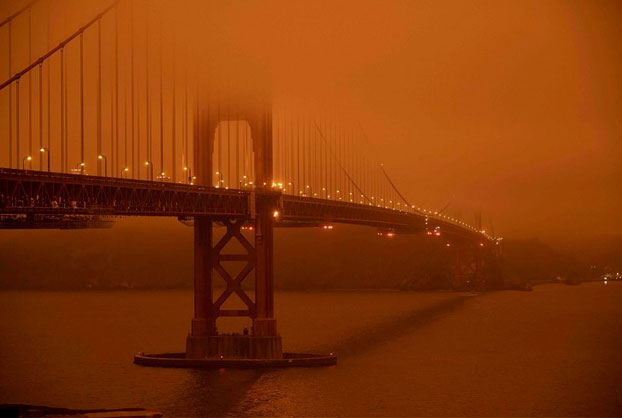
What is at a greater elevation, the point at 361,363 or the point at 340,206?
the point at 340,206

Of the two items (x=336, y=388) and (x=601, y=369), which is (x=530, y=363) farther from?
(x=336, y=388)

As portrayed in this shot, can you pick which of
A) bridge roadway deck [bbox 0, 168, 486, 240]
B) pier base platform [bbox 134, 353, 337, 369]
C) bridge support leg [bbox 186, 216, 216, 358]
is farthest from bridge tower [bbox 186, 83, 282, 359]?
bridge roadway deck [bbox 0, 168, 486, 240]

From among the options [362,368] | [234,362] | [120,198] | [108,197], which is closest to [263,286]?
[234,362]

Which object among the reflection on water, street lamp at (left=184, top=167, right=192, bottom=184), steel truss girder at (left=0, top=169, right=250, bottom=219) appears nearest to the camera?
steel truss girder at (left=0, top=169, right=250, bottom=219)

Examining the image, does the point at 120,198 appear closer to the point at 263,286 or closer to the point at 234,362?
the point at 263,286

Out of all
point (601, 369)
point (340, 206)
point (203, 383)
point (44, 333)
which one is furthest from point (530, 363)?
point (44, 333)

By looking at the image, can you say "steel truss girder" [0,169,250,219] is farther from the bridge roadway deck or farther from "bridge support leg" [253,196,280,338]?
"bridge support leg" [253,196,280,338]

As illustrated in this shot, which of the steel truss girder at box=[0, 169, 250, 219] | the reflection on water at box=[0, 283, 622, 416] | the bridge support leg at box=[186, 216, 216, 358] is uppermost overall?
the steel truss girder at box=[0, 169, 250, 219]
